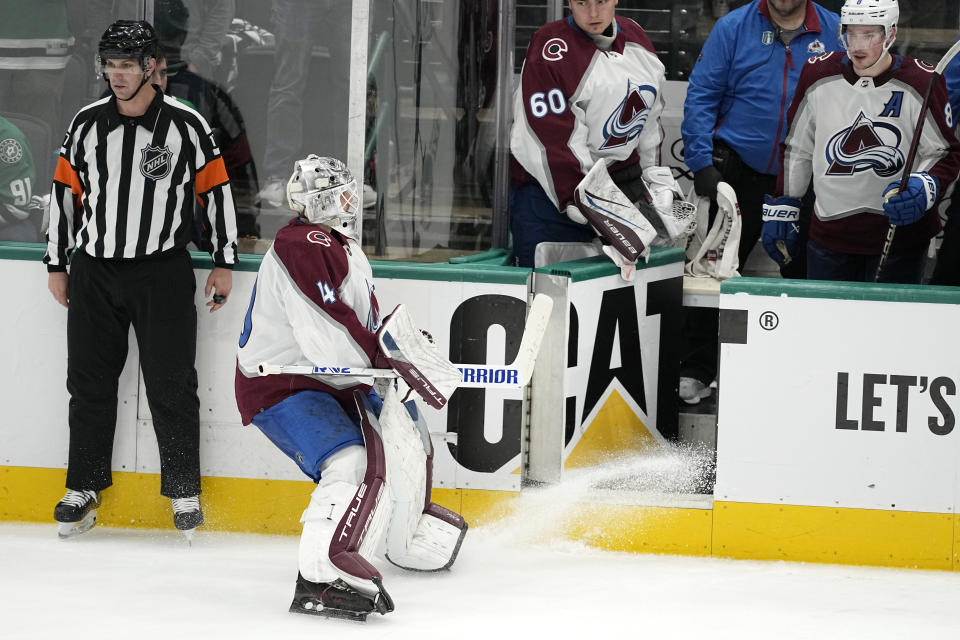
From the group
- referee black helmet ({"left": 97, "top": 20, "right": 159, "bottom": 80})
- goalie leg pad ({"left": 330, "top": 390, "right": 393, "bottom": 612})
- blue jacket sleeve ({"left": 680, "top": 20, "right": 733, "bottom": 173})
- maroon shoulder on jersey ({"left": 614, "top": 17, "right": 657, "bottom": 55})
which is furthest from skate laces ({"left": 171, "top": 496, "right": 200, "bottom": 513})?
blue jacket sleeve ({"left": 680, "top": 20, "right": 733, "bottom": 173})

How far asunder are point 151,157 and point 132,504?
1027 millimetres

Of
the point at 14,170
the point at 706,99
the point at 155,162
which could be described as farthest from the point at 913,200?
the point at 14,170

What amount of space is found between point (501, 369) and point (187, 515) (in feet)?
3.45

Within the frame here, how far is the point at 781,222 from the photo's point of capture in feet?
13.9

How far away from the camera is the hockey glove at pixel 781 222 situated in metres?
4.25

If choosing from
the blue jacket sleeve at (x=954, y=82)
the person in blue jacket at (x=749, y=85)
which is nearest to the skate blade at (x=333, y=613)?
the person in blue jacket at (x=749, y=85)

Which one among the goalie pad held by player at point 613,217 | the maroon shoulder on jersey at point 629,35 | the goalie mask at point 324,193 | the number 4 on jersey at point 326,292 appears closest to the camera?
the number 4 on jersey at point 326,292

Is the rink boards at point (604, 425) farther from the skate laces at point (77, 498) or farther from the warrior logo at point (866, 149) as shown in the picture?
the warrior logo at point (866, 149)

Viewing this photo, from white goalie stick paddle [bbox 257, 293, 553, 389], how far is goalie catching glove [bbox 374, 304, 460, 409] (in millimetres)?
34

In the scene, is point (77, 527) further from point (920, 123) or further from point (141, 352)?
point (920, 123)

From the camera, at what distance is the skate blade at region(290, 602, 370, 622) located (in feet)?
10.2

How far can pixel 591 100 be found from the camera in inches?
167

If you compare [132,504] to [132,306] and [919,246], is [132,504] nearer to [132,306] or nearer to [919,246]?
[132,306]

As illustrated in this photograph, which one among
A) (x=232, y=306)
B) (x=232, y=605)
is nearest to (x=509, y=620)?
(x=232, y=605)
